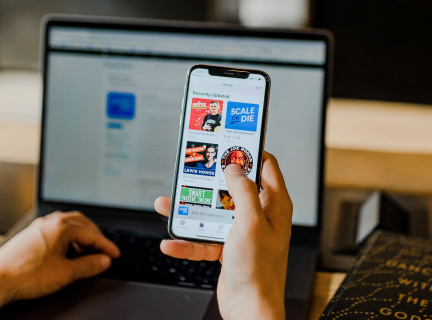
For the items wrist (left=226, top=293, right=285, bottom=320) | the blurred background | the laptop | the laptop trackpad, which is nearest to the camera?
wrist (left=226, top=293, right=285, bottom=320)

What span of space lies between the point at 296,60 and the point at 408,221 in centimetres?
31

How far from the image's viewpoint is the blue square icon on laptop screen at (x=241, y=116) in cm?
36

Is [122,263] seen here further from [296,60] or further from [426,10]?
[426,10]

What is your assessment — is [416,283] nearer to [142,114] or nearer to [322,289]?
[322,289]

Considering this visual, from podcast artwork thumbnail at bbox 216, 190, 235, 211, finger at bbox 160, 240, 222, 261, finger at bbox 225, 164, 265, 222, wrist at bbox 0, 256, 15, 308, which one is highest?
A: finger at bbox 225, 164, 265, 222

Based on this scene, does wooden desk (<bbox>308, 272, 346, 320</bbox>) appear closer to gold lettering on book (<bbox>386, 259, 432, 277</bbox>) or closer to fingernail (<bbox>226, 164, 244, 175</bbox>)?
gold lettering on book (<bbox>386, 259, 432, 277</bbox>)

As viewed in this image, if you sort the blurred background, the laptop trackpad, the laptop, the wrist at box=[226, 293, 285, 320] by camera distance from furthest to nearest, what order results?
the blurred background → the laptop → the laptop trackpad → the wrist at box=[226, 293, 285, 320]

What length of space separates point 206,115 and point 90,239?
0.24 m

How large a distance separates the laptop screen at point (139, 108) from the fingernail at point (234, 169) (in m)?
0.21

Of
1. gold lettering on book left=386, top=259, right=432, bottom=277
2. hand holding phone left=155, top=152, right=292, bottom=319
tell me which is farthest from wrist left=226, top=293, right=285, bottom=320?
gold lettering on book left=386, top=259, right=432, bottom=277

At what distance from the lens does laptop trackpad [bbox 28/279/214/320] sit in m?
0.41

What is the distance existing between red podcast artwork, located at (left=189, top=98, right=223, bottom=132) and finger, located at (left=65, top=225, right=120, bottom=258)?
8.4 inches

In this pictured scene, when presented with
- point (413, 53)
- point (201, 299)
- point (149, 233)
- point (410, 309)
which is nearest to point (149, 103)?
point (149, 233)

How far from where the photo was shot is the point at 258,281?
0.31 m
